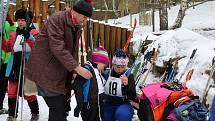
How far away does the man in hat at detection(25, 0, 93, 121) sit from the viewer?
152 inches

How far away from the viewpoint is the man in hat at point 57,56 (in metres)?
3.87

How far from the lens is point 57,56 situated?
3.87 m

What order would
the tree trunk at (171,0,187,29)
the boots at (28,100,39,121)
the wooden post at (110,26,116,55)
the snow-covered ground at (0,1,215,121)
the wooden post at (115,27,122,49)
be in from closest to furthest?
the boots at (28,100,39,121) < the snow-covered ground at (0,1,215,121) < the wooden post at (115,27,122,49) < the wooden post at (110,26,116,55) < the tree trunk at (171,0,187,29)

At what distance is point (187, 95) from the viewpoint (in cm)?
483

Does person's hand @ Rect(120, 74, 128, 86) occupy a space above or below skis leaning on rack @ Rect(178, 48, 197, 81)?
above

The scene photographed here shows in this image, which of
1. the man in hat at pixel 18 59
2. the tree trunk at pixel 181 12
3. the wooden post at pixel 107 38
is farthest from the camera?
the tree trunk at pixel 181 12

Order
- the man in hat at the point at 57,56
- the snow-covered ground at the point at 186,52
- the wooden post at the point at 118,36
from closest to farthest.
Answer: the man in hat at the point at 57,56 < the snow-covered ground at the point at 186,52 < the wooden post at the point at 118,36

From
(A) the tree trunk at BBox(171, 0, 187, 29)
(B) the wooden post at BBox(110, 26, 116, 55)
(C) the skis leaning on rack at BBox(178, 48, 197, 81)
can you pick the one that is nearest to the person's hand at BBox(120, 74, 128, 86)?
(C) the skis leaning on rack at BBox(178, 48, 197, 81)

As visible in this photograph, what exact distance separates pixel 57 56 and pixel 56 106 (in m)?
0.57

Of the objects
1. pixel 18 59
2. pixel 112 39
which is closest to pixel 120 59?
pixel 18 59

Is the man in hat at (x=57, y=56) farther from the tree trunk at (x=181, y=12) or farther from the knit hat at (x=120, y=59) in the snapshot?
the tree trunk at (x=181, y=12)

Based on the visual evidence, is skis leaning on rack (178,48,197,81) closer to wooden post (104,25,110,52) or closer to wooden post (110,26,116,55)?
wooden post (110,26,116,55)

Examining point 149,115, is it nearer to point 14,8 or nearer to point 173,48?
point 173,48

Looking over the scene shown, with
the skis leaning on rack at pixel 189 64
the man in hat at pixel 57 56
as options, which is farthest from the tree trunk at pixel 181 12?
the man in hat at pixel 57 56
